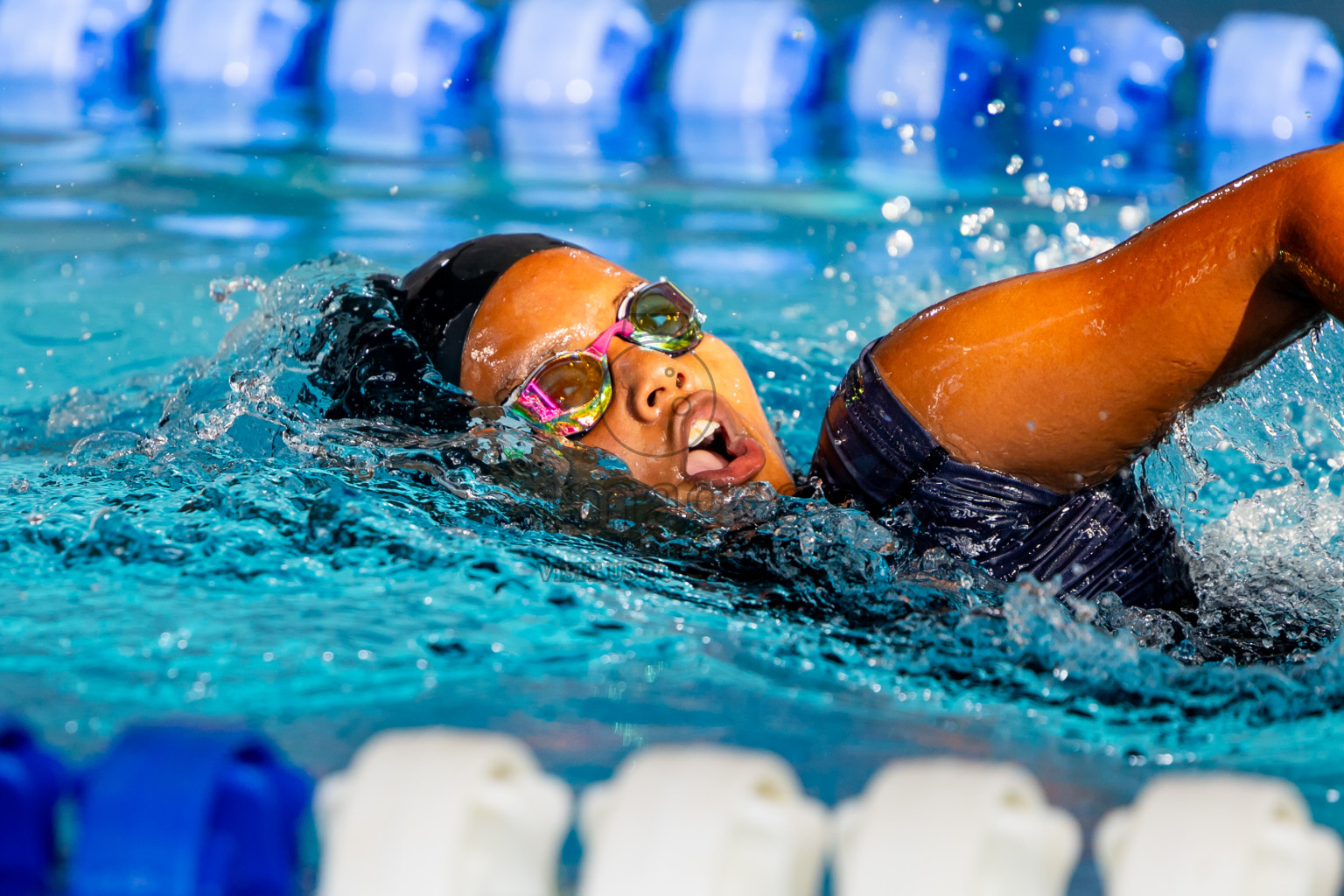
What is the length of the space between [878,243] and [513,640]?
9.49 feet

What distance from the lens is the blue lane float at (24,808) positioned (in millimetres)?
892

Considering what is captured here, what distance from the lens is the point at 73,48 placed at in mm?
5465

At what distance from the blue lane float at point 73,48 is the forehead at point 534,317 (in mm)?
4097

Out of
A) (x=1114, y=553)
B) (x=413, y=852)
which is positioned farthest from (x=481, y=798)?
(x=1114, y=553)

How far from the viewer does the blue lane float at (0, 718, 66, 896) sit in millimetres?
892

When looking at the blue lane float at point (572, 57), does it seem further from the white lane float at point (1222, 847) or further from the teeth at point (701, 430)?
the white lane float at point (1222, 847)

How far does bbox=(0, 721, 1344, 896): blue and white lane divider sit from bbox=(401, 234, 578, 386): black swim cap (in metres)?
1.07

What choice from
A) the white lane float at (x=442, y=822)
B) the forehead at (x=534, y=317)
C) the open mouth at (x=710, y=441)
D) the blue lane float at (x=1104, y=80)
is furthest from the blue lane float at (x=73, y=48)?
the white lane float at (x=442, y=822)

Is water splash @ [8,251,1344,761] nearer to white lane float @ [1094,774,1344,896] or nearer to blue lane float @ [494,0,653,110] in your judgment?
white lane float @ [1094,774,1344,896]

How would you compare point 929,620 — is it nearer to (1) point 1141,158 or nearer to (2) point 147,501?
(2) point 147,501

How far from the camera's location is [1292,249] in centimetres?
124

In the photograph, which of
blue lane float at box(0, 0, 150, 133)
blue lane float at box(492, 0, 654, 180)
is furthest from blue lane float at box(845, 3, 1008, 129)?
blue lane float at box(0, 0, 150, 133)

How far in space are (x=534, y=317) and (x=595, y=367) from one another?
0.13 metres

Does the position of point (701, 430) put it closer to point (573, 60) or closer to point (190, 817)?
point (190, 817)
